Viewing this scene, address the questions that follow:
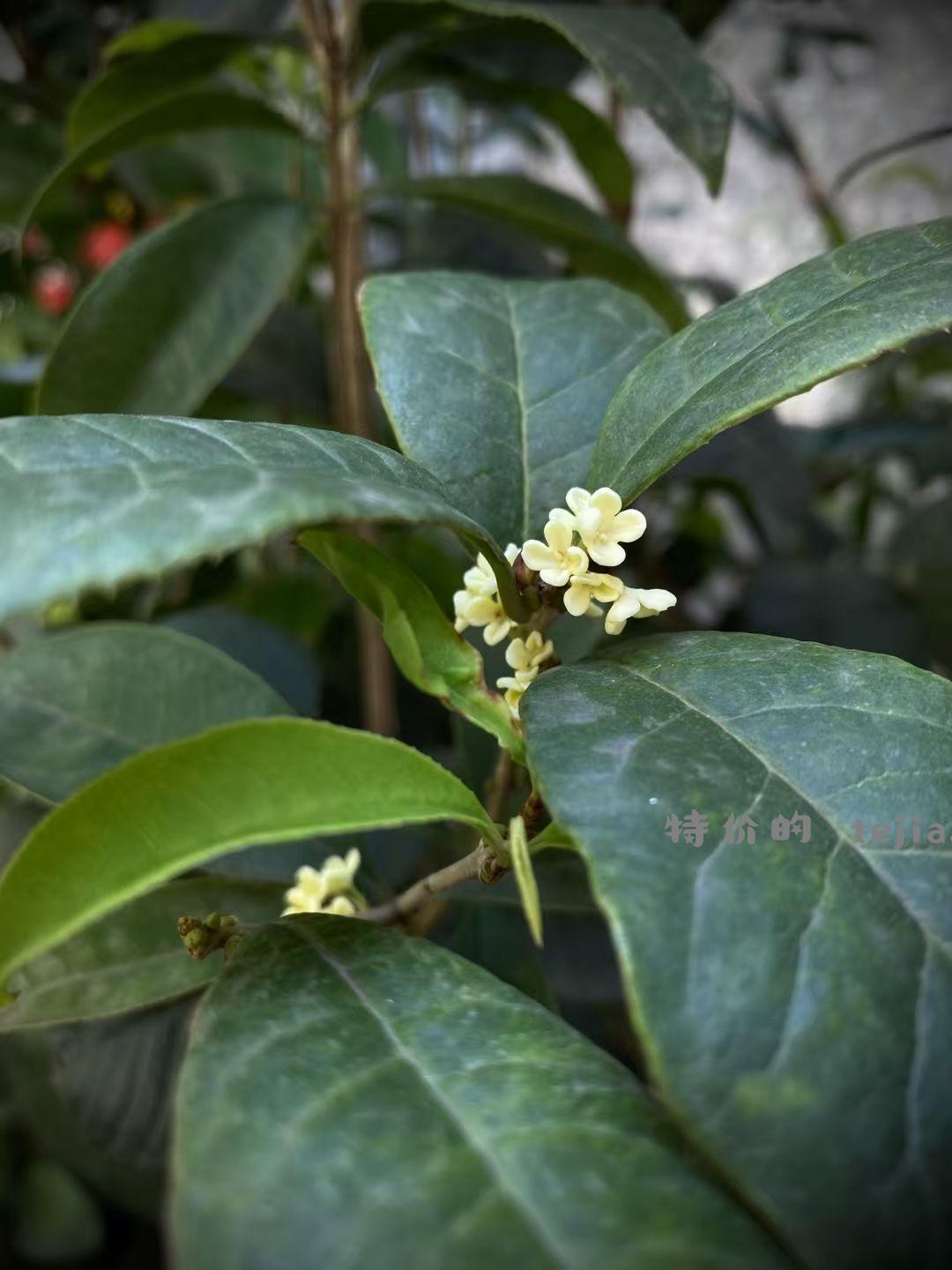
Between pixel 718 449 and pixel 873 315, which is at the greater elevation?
pixel 873 315

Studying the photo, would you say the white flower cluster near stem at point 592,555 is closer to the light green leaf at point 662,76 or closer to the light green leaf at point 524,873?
the light green leaf at point 524,873

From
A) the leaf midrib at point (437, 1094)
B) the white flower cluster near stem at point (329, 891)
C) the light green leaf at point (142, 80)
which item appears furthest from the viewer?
the light green leaf at point (142, 80)

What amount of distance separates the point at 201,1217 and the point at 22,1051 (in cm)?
75

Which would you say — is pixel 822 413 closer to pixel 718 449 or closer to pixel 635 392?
pixel 718 449

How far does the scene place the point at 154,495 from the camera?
29 centimetres

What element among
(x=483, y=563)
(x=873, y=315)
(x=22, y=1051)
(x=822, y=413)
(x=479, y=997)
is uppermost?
(x=873, y=315)

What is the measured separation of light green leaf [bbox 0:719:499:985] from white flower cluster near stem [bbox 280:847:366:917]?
0.17 meters

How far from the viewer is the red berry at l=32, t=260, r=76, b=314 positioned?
1351mm

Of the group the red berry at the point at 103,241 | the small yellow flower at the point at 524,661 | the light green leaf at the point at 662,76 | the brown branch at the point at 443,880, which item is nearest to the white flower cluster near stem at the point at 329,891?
the brown branch at the point at 443,880

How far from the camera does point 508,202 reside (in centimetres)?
76

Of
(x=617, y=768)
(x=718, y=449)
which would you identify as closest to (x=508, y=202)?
(x=718, y=449)

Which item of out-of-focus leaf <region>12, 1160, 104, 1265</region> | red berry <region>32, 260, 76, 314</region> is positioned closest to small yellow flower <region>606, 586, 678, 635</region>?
out-of-focus leaf <region>12, 1160, 104, 1265</region>

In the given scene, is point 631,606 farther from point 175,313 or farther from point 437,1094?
point 175,313

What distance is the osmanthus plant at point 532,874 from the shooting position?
0.26m
